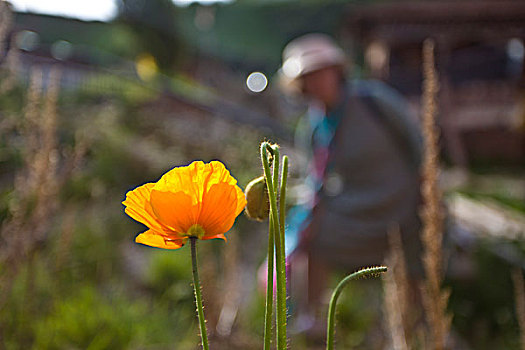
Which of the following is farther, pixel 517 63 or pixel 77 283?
pixel 517 63

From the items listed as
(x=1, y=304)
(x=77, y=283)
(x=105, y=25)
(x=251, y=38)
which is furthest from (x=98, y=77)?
(x=251, y=38)

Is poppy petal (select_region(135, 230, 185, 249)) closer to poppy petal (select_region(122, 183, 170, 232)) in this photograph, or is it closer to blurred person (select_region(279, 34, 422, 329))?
poppy petal (select_region(122, 183, 170, 232))

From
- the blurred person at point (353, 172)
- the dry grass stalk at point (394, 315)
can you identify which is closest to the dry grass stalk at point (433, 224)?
the dry grass stalk at point (394, 315)

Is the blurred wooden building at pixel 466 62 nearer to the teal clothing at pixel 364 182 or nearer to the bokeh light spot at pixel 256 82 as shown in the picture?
the teal clothing at pixel 364 182

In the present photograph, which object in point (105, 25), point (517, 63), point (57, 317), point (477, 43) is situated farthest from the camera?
point (105, 25)

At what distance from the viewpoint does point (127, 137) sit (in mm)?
5609

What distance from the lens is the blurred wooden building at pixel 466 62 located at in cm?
852

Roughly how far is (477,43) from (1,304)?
10445 millimetres

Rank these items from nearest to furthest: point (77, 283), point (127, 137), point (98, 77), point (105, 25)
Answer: point (77, 283) < point (127, 137) < point (98, 77) < point (105, 25)

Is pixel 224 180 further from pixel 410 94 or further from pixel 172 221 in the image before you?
pixel 410 94

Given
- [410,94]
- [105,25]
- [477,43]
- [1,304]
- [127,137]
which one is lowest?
[1,304]

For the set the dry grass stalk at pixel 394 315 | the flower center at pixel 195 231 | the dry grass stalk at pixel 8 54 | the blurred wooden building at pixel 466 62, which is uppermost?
the blurred wooden building at pixel 466 62

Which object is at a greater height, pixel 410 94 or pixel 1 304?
pixel 410 94

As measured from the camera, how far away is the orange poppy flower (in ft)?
1.82
